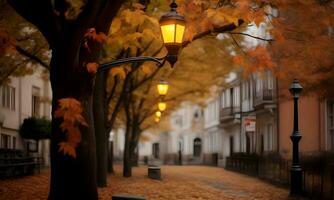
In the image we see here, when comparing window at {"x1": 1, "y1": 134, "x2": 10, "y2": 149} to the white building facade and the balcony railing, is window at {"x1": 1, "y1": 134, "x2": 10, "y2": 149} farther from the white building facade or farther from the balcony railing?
the balcony railing

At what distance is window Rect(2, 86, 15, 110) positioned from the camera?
30.6m

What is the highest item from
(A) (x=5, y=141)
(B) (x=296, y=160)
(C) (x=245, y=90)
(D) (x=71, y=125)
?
(C) (x=245, y=90)

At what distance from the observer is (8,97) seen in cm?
3167

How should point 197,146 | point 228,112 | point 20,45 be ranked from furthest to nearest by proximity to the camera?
1. point 197,146
2. point 228,112
3. point 20,45

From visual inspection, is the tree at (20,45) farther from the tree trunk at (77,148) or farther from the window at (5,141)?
the window at (5,141)

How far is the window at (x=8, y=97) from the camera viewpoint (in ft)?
100

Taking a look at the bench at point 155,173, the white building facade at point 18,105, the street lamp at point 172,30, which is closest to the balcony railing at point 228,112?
the white building facade at point 18,105

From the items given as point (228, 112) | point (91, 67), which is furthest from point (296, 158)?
point (228, 112)

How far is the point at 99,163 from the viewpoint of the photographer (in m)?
19.0

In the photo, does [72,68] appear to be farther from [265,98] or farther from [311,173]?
[265,98]

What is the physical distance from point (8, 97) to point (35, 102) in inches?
262

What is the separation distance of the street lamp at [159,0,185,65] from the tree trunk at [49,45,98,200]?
152cm

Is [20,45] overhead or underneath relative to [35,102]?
overhead

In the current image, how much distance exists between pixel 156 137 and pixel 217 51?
220ft
